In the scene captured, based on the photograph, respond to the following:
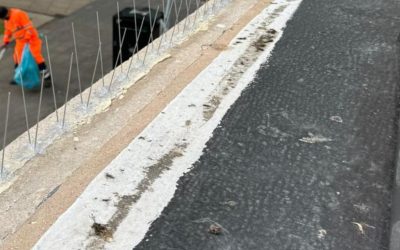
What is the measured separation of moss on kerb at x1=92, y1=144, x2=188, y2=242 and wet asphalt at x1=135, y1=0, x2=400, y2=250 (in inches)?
4.7

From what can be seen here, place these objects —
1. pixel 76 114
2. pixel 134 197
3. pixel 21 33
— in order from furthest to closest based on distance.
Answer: pixel 21 33
pixel 76 114
pixel 134 197

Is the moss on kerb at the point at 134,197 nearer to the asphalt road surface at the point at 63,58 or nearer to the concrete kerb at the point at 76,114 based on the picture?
the concrete kerb at the point at 76,114

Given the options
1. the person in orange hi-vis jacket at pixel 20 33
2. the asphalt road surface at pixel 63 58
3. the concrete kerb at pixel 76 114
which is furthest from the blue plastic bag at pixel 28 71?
the concrete kerb at pixel 76 114

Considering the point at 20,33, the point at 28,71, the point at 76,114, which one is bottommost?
the point at 28,71

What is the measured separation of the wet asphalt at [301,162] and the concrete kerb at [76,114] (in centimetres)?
66

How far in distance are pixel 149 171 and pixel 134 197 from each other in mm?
190

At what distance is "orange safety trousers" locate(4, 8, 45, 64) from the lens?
7598mm

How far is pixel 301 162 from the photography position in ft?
7.75

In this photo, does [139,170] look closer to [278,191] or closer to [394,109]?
[278,191]

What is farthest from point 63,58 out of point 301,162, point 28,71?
point 301,162

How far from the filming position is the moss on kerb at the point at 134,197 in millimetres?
1907

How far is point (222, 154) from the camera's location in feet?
7.84

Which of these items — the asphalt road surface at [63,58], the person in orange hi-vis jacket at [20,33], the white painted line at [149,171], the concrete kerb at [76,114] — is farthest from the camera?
the person in orange hi-vis jacket at [20,33]

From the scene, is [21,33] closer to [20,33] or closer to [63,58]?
[20,33]
